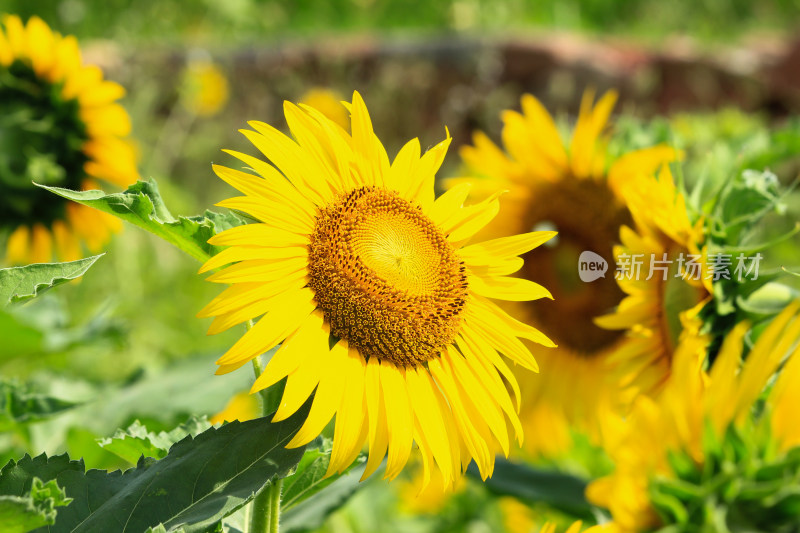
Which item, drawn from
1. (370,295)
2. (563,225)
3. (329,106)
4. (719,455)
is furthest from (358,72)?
(719,455)

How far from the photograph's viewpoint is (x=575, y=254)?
118 cm

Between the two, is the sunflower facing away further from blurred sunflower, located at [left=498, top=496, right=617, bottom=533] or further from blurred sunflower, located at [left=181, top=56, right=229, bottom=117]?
blurred sunflower, located at [left=181, top=56, right=229, bottom=117]

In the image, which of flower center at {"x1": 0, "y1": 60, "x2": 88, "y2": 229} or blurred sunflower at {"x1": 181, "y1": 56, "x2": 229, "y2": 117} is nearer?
flower center at {"x1": 0, "y1": 60, "x2": 88, "y2": 229}

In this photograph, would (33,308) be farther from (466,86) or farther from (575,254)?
(466,86)

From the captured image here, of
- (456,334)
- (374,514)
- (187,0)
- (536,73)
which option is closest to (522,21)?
(536,73)

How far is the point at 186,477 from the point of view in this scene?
52 centimetres

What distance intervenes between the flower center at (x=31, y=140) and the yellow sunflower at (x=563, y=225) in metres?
0.55

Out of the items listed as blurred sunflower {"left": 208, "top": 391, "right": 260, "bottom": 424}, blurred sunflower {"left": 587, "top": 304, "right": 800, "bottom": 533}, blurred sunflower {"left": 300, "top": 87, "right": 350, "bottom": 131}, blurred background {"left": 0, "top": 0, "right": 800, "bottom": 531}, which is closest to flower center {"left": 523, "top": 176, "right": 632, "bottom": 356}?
blurred sunflower {"left": 208, "top": 391, "right": 260, "bottom": 424}

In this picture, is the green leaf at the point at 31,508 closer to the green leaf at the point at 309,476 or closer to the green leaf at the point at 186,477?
the green leaf at the point at 186,477

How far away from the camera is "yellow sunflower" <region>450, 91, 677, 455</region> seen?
3.65 ft

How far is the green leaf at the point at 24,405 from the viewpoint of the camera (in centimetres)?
70

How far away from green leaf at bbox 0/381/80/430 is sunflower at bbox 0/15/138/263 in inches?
18.6

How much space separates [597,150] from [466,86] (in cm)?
236

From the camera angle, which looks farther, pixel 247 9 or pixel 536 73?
pixel 247 9
